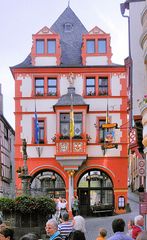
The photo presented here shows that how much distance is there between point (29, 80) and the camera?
145 feet

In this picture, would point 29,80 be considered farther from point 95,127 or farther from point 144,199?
point 144,199

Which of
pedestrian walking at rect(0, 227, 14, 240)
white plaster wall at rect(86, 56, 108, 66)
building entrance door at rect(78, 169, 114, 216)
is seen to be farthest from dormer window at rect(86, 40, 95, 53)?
pedestrian walking at rect(0, 227, 14, 240)

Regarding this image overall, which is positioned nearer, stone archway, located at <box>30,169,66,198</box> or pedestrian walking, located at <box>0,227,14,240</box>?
pedestrian walking, located at <box>0,227,14,240</box>

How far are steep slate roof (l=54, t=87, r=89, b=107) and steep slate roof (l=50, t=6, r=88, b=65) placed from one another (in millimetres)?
→ 2562

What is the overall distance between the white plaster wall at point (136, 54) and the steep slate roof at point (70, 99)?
818 inches

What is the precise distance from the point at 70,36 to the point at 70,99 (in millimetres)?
7089

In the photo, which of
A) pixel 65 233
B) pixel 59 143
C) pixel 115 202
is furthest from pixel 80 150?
pixel 65 233

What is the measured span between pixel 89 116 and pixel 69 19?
32.2 feet

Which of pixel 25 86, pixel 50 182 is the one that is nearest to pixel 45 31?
pixel 25 86

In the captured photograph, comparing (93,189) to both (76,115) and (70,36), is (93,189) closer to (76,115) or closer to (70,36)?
(76,115)

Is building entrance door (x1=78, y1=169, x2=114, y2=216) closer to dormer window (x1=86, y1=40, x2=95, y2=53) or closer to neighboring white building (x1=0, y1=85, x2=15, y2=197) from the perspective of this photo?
dormer window (x1=86, y1=40, x2=95, y2=53)

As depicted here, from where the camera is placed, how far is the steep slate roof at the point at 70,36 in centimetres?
4572

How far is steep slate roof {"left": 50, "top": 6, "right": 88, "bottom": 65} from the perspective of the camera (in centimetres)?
4572

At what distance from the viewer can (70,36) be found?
47969mm
